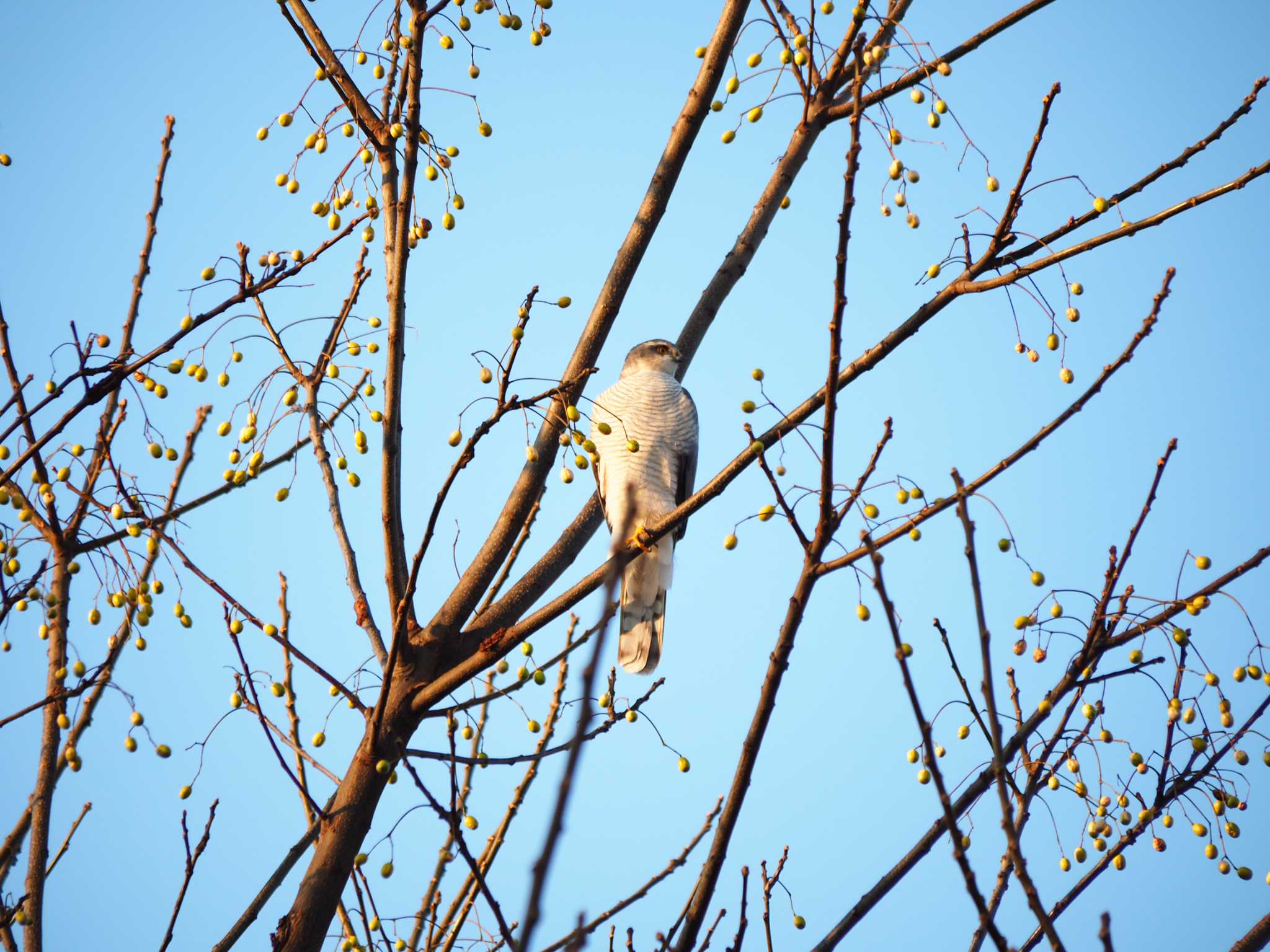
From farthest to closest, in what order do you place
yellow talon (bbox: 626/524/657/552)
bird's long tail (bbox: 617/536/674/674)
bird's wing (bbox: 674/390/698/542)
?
1. bird's wing (bbox: 674/390/698/542)
2. bird's long tail (bbox: 617/536/674/674)
3. yellow talon (bbox: 626/524/657/552)

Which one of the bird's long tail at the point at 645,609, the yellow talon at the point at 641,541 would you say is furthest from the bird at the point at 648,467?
the yellow talon at the point at 641,541

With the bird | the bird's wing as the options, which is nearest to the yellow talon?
the bird

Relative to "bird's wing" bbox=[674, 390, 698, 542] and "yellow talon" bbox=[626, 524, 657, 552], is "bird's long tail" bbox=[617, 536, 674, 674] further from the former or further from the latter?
"yellow talon" bbox=[626, 524, 657, 552]

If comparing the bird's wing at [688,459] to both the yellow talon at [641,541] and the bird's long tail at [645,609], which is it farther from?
the yellow talon at [641,541]

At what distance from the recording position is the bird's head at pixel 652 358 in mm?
6168

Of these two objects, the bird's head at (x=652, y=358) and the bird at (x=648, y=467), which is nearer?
the bird at (x=648, y=467)

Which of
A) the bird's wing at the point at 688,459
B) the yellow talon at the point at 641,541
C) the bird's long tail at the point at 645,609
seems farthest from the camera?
A: the bird's wing at the point at 688,459

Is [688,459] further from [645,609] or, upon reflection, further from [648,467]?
[645,609]

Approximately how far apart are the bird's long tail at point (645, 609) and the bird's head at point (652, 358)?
1.06m

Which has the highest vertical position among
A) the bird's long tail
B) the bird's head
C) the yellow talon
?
the bird's head

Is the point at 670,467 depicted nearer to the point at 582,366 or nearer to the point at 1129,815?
the point at 582,366

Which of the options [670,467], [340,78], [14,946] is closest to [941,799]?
[14,946]

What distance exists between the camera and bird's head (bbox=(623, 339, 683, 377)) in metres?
6.17

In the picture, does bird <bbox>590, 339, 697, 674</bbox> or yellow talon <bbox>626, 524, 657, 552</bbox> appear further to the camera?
bird <bbox>590, 339, 697, 674</bbox>
